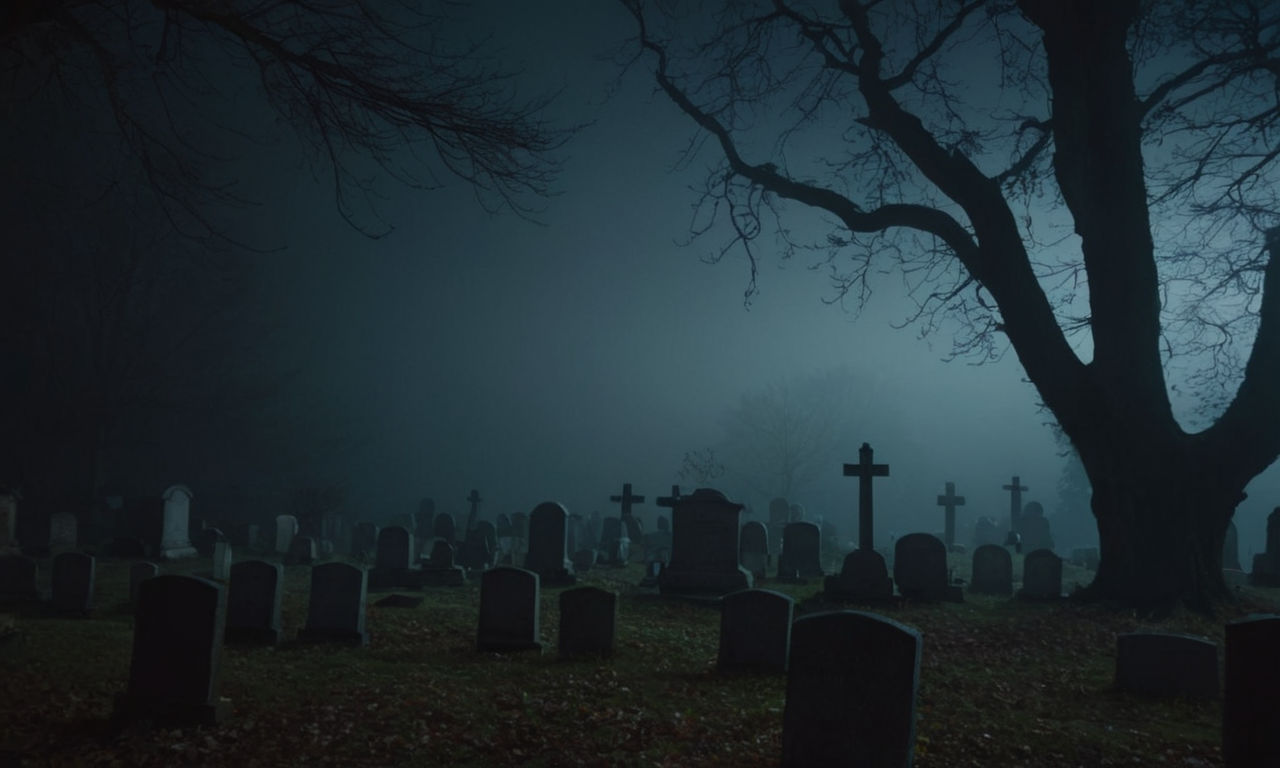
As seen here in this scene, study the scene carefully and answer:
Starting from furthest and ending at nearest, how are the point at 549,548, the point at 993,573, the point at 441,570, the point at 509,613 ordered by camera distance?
1. the point at 549,548
2. the point at 993,573
3. the point at 441,570
4. the point at 509,613

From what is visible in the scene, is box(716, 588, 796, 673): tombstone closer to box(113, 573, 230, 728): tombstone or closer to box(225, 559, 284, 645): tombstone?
box(113, 573, 230, 728): tombstone

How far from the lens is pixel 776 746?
214 inches

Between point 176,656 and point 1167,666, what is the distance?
8.28m

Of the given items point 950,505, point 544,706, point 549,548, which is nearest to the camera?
point 544,706

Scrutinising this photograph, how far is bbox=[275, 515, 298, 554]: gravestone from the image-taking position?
22625 millimetres

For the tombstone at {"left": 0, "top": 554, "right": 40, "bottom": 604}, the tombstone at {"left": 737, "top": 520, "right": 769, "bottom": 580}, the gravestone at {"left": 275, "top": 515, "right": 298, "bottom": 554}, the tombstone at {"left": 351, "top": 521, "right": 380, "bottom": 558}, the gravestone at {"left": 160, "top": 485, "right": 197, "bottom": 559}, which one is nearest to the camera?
the tombstone at {"left": 0, "top": 554, "right": 40, "bottom": 604}

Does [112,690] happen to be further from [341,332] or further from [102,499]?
[341,332]

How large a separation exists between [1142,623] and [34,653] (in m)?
13.5

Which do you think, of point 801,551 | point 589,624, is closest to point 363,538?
point 801,551

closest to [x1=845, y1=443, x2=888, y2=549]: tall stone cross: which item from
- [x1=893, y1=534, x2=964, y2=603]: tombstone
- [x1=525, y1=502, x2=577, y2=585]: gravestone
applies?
[x1=893, y1=534, x2=964, y2=603]: tombstone

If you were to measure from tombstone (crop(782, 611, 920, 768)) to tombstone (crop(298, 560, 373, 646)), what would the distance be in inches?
241

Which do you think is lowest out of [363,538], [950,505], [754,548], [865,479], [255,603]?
[363,538]

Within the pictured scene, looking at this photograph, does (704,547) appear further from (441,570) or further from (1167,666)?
(1167,666)

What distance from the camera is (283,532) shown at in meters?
22.9
